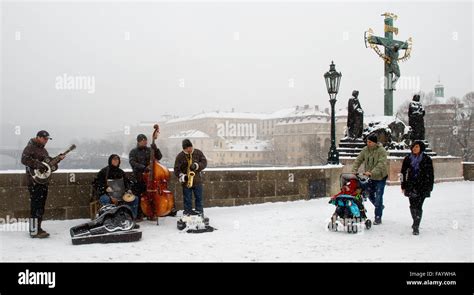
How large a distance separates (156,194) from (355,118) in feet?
36.7

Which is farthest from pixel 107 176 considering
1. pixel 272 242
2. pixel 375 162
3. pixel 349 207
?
pixel 375 162

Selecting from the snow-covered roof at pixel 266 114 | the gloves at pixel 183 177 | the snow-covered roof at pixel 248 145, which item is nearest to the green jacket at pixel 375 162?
the gloves at pixel 183 177

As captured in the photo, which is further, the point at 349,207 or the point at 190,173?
the point at 190,173

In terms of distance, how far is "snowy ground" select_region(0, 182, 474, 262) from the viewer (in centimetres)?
573

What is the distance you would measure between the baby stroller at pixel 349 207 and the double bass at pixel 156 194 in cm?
288

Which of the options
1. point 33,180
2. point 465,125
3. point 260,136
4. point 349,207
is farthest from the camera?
point 260,136

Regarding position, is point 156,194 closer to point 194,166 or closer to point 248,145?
point 194,166

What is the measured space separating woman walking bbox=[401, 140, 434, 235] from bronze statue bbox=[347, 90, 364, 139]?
971cm

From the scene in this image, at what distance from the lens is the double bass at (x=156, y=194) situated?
7.83m

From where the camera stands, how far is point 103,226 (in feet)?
21.4

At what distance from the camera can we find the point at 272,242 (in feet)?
21.8
